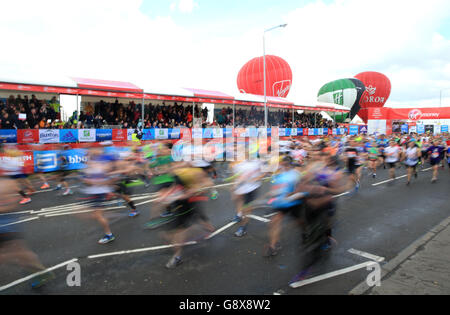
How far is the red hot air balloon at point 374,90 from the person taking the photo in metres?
47.3

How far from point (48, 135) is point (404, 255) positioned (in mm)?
14563

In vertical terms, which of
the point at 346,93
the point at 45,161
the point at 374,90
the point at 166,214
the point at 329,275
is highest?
the point at 374,90

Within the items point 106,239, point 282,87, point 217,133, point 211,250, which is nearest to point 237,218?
point 211,250

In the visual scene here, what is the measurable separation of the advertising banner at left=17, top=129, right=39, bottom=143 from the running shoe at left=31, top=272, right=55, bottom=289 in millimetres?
10749

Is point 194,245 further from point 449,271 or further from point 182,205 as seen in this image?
point 449,271

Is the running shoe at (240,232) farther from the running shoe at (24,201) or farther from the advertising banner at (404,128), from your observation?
the advertising banner at (404,128)

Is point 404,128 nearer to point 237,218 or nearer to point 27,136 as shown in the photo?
point 237,218

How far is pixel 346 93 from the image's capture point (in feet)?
140

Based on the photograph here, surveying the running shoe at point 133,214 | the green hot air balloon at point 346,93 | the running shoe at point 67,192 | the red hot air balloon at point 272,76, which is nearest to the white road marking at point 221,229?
the running shoe at point 133,214

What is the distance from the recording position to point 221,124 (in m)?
23.2

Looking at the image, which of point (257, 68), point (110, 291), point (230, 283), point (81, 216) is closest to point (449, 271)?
point (230, 283)

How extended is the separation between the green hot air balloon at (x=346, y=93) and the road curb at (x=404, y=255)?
39.8 m

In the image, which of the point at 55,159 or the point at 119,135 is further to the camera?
the point at 119,135
